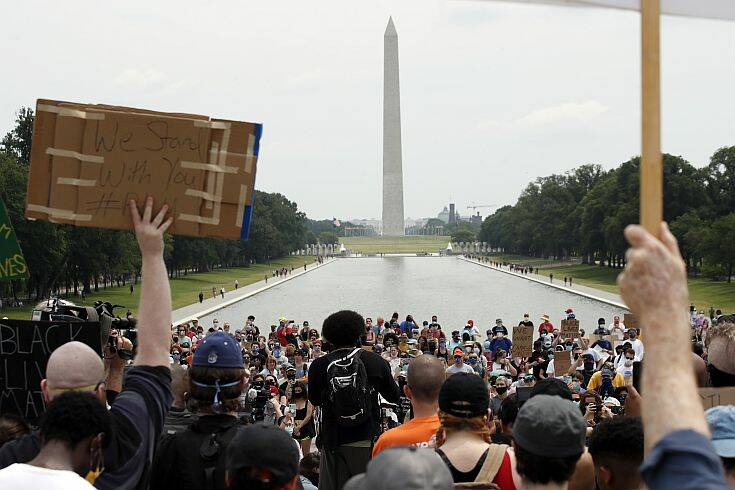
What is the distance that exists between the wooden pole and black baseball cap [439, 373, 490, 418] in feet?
6.09

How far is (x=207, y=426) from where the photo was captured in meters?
3.46

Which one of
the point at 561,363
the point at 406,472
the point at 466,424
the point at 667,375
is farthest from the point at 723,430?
the point at 561,363

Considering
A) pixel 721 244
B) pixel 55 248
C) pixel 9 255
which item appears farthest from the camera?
pixel 721 244

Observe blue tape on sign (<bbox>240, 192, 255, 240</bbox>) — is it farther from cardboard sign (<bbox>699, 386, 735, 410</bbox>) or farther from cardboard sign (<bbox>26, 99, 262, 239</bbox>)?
cardboard sign (<bbox>699, 386, 735, 410</bbox>)

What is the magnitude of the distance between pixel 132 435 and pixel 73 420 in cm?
33

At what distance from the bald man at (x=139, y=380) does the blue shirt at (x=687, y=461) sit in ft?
5.88

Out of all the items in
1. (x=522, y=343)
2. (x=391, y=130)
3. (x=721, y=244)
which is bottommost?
(x=522, y=343)

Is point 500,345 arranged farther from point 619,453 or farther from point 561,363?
point 619,453

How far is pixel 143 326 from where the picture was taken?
3.13 metres

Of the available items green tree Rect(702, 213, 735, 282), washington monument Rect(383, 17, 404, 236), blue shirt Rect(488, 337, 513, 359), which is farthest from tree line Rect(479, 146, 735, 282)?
blue shirt Rect(488, 337, 513, 359)

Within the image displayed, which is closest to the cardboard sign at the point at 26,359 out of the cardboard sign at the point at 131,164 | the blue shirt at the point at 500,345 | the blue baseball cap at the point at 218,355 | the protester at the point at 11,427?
the protester at the point at 11,427

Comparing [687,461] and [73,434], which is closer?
[687,461]

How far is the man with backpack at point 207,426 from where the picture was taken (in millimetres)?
3391

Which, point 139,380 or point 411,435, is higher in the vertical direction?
point 139,380
